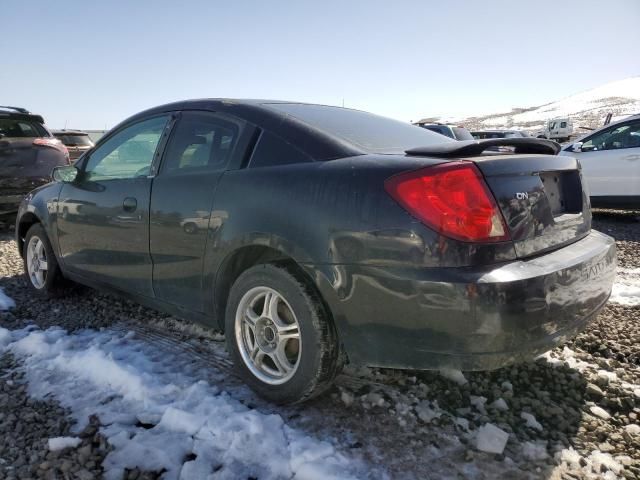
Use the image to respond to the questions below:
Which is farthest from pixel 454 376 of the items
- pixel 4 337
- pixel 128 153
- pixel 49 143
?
pixel 49 143

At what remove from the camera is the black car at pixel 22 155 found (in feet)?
22.1

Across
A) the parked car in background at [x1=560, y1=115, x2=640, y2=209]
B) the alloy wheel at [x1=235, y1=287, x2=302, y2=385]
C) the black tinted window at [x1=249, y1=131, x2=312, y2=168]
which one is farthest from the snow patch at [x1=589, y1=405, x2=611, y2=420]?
the parked car in background at [x1=560, y1=115, x2=640, y2=209]

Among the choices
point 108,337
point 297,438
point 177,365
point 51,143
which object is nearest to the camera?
point 297,438

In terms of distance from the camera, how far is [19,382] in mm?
2754

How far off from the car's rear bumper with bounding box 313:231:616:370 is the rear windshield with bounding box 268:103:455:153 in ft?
2.36

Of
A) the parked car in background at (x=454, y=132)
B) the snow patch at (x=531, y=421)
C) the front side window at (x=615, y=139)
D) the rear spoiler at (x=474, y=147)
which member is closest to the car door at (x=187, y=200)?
the rear spoiler at (x=474, y=147)

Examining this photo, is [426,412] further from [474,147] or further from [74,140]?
[74,140]

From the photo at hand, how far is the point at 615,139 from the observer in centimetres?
785

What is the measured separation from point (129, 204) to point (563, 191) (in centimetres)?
249

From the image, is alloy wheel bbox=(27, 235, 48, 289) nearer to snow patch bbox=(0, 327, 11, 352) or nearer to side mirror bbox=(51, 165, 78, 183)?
side mirror bbox=(51, 165, 78, 183)

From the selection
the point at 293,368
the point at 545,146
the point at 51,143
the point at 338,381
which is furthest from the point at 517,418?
the point at 51,143

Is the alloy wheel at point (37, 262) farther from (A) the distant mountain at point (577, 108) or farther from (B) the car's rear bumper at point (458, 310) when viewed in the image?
(A) the distant mountain at point (577, 108)

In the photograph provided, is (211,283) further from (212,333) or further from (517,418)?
(517,418)

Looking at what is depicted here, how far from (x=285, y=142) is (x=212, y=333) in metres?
1.56
